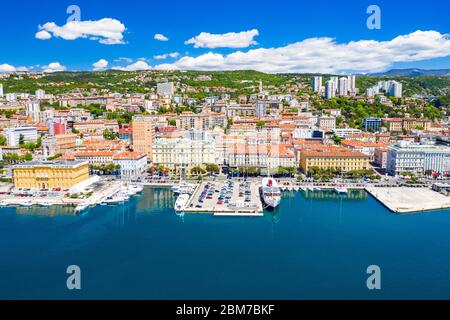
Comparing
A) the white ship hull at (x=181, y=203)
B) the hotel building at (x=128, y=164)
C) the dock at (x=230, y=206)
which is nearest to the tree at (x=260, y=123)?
the hotel building at (x=128, y=164)

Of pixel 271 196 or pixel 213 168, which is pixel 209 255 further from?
pixel 213 168

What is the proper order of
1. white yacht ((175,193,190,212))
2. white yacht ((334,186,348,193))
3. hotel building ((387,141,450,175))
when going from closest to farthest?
1. white yacht ((175,193,190,212))
2. white yacht ((334,186,348,193))
3. hotel building ((387,141,450,175))

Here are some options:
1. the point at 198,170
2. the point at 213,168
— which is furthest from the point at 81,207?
the point at 213,168

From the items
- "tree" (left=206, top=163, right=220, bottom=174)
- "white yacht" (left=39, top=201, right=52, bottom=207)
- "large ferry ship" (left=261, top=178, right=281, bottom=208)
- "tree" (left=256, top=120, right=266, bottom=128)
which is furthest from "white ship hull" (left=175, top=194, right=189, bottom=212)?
"tree" (left=256, top=120, right=266, bottom=128)

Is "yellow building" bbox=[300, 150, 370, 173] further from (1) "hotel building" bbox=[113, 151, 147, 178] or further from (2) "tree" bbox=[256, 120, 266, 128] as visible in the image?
(2) "tree" bbox=[256, 120, 266, 128]
